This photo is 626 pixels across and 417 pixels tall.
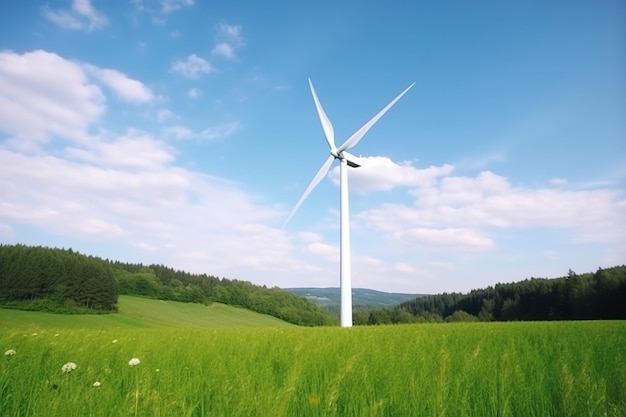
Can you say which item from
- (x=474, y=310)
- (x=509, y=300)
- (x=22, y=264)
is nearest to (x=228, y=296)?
(x=22, y=264)

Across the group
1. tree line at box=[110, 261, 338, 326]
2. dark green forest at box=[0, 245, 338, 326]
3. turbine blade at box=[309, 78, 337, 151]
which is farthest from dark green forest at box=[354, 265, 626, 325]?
dark green forest at box=[0, 245, 338, 326]

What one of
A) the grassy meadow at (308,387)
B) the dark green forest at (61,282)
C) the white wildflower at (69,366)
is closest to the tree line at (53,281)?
the dark green forest at (61,282)

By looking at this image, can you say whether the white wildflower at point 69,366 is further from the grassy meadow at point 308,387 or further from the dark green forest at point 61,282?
the dark green forest at point 61,282

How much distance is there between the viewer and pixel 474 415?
9.39 ft

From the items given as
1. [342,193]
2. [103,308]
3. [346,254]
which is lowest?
[103,308]

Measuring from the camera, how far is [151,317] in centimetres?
9050

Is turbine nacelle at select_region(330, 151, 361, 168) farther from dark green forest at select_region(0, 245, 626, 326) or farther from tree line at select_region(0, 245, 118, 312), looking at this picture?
tree line at select_region(0, 245, 118, 312)

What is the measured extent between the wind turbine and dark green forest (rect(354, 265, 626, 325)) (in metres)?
54.9

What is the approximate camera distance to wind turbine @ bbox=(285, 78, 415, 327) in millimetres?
28656

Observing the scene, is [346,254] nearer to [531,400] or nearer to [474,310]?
[531,400]

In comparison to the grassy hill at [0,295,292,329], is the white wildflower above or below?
above

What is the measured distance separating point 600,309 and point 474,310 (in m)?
46.6

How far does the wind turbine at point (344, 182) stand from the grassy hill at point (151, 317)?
3998cm

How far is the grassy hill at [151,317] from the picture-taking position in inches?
2768
